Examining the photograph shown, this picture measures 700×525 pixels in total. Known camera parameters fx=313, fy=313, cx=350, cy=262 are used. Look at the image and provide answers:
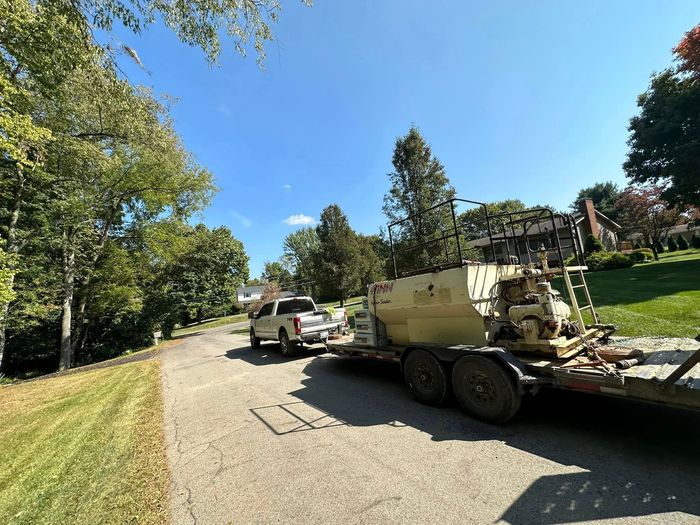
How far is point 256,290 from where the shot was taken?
7050 centimetres

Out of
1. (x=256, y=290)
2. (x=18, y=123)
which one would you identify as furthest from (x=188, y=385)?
(x=256, y=290)

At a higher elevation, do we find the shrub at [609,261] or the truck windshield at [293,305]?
the shrub at [609,261]

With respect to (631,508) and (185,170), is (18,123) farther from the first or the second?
(185,170)

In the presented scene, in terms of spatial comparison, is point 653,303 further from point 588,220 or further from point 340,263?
point 588,220

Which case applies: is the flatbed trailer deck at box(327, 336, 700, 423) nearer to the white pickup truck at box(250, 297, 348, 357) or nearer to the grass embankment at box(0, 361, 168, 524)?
the grass embankment at box(0, 361, 168, 524)

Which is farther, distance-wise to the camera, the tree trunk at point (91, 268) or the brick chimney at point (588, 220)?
the brick chimney at point (588, 220)

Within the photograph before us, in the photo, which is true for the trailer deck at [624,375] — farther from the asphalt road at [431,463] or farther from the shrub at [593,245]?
the shrub at [593,245]

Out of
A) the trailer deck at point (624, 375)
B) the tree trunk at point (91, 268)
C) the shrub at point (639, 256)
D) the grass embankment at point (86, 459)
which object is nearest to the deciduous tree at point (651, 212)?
the shrub at point (639, 256)

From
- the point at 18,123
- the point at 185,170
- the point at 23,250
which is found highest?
the point at 185,170

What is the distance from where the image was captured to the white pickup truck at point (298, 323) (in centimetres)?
1034

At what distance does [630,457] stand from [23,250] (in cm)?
2031

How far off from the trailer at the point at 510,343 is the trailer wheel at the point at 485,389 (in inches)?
0.5

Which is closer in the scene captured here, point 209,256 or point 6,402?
point 6,402

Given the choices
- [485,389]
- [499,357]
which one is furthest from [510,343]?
[485,389]
